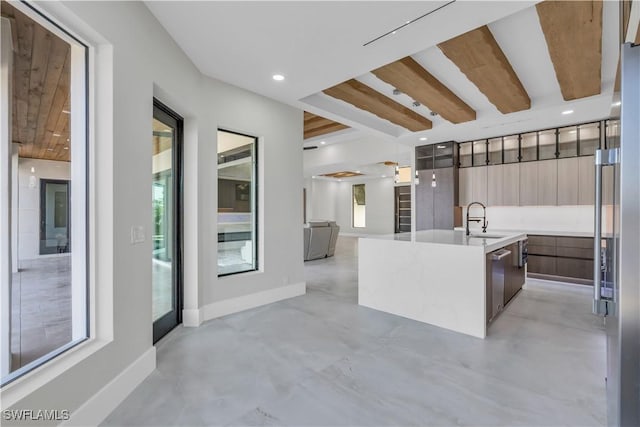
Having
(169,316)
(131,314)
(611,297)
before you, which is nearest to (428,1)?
(611,297)

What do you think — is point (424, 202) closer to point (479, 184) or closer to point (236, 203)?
point (479, 184)

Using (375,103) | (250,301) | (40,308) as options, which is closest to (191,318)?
(250,301)

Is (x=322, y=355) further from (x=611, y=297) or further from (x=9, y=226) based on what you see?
(x=9, y=226)

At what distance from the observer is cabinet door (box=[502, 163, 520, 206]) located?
19.9ft

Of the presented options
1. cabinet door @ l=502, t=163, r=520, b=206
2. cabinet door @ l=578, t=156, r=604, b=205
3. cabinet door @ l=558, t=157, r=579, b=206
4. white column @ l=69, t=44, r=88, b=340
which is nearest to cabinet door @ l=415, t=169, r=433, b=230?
cabinet door @ l=502, t=163, r=520, b=206

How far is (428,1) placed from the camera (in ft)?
7.57

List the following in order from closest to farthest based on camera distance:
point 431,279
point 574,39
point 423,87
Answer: point 574,39
point 431,279
point 423,87

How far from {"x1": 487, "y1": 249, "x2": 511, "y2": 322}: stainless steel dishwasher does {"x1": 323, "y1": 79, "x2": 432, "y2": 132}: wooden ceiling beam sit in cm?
260

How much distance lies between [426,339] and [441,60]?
305cm

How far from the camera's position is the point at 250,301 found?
400cm

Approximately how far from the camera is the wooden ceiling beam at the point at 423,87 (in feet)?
11.5

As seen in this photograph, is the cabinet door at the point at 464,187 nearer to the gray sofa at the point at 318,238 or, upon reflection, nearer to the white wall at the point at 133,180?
the gray sofa at the point at 318,238

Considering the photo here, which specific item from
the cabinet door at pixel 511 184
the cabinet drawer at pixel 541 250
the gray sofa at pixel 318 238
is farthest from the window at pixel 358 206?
the cabinet drawer at pixel 541 250

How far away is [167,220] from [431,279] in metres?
3.00
